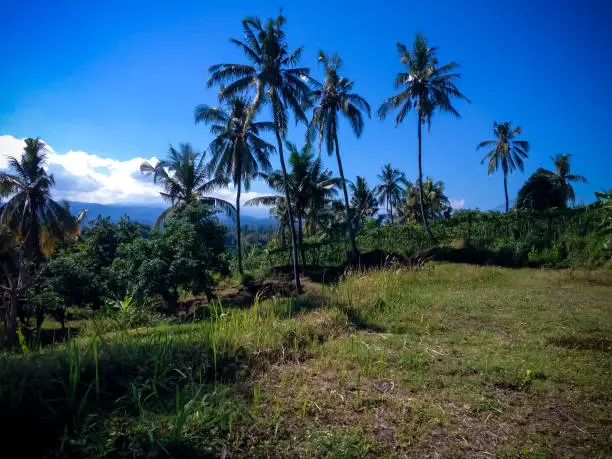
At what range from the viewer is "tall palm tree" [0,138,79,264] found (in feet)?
60.4

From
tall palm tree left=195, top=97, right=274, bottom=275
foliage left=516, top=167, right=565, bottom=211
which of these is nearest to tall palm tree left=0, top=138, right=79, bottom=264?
tall palm tree left=195, top=97, right=274, bottom=275

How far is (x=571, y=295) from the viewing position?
9672 mm

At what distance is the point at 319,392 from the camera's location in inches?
156

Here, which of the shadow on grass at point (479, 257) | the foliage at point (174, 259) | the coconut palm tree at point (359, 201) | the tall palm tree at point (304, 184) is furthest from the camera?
the coconut palm tree at point (359, 201)

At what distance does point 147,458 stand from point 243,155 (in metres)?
20.0

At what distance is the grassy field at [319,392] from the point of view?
2.92 meters

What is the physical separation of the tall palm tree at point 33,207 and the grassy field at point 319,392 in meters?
18.4

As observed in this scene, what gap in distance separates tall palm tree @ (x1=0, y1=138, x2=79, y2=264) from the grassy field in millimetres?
18402

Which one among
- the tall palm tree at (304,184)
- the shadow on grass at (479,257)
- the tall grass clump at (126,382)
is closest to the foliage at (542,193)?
the shadow on grass at (479,257)

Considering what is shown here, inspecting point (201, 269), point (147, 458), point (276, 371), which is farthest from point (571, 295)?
point (201, 269)

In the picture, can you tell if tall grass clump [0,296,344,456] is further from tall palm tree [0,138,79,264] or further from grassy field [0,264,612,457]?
tall palm tree [0,138,79,264]

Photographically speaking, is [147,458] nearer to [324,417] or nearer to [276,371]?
[324,417]

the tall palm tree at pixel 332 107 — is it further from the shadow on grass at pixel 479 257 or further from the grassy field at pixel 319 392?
the grassy field at pixel 319 392

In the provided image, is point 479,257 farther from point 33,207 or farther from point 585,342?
point 33,207
